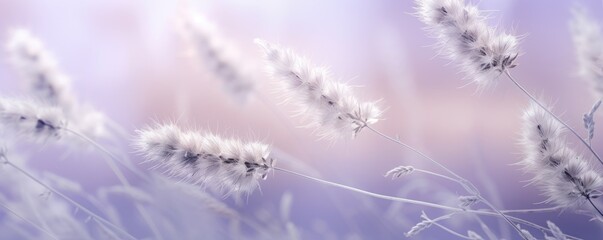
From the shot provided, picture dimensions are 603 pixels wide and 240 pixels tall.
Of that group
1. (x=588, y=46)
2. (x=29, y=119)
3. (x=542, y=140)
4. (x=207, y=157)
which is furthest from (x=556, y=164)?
(x=29, y=119)

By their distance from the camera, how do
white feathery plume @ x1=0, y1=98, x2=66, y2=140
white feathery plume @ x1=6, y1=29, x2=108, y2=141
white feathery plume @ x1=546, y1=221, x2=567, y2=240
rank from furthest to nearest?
white feathery plume @ x1=6, y1=29, x2=108, y2=141
white feathery plume @ x1=0, y1=98, x2=66, y2=140
white feathery plume @ x1=546, y1=221, x2=567, y2=240

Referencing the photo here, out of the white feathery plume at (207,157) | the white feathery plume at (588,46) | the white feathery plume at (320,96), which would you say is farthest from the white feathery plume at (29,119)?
the white feathery plume at (588,46)

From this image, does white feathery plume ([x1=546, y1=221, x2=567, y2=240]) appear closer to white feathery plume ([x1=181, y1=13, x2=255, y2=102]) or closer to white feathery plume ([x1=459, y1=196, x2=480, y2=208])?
white feathery plume ([x1=459, y1=196, x2=480, y2=208])

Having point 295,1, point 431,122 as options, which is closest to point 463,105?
point 431,122

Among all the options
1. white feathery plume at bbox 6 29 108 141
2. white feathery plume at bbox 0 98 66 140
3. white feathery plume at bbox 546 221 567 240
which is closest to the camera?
white feathery plume at bbox 546 221 567 240

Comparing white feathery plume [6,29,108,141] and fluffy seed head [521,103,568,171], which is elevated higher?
white feathery plume [6,29,108,141]

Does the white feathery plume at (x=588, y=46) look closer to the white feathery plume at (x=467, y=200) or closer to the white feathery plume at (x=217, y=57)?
the white feathery plume at (x=467, y=200)

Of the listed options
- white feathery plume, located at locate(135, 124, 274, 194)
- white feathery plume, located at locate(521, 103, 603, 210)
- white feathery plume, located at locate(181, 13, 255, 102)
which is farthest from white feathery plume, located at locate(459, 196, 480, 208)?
white feathery plume, located at locate(181, 13, 255, 102)
